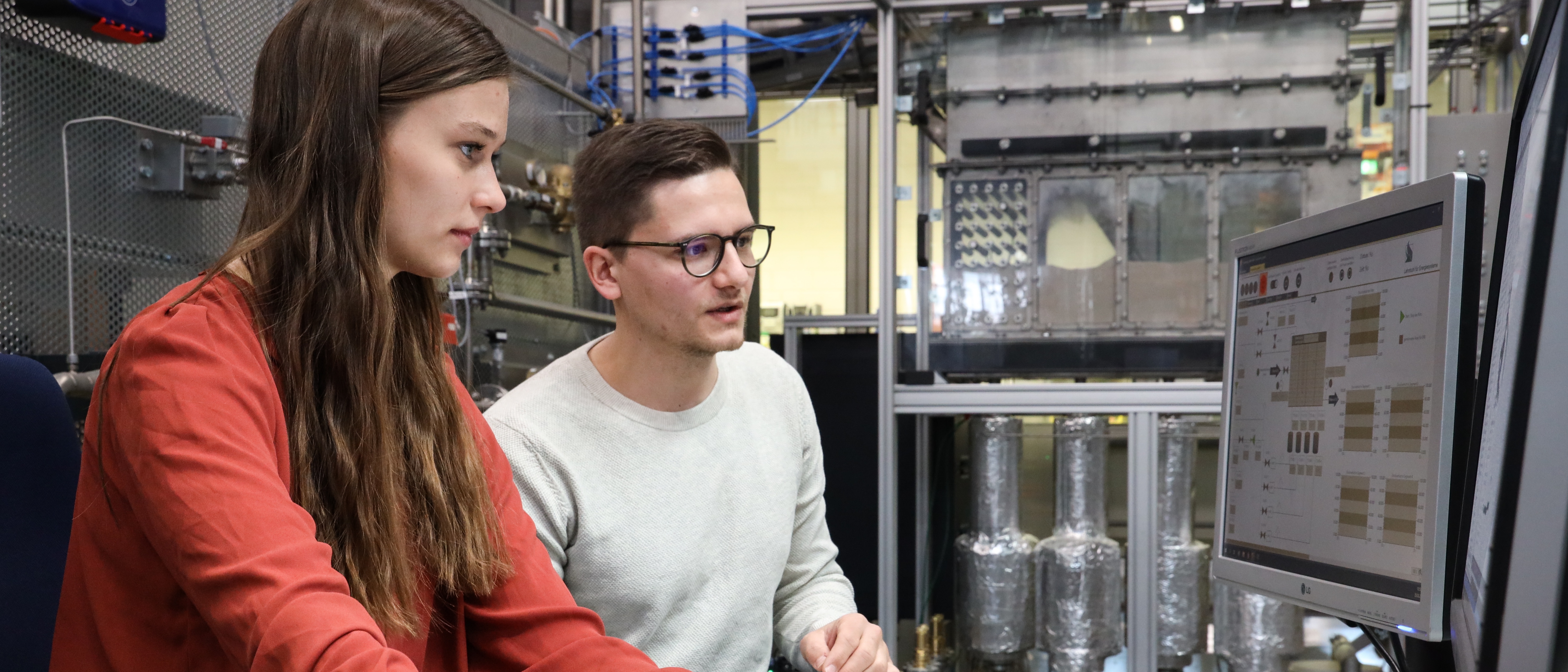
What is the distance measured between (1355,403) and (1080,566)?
1844 millimetres

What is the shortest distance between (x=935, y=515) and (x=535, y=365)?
3.54ft

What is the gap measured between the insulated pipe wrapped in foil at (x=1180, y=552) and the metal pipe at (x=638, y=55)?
151 cm

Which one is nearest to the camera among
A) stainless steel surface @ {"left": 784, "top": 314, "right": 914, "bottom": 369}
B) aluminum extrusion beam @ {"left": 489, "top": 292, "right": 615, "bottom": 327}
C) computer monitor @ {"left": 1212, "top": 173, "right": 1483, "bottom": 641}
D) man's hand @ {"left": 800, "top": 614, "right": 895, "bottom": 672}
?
computer monitor @ {"left": 1212, "top": 173, "right": 1483, "bottom": 641}

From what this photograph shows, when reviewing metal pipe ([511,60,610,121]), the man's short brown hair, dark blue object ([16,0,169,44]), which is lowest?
the man's short brown hair

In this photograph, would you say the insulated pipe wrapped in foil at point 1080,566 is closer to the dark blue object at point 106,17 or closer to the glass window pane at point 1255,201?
the glass window pane at point 1255,201

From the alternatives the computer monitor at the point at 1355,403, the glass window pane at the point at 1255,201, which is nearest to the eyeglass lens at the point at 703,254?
the computer monitor at the point at 1355,403

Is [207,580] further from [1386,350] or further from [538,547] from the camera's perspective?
[1386,350]

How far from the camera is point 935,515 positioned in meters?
2.96

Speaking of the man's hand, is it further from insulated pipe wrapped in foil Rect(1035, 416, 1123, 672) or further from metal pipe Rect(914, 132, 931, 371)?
metal pipe Rect(914, 132, 931, 371)

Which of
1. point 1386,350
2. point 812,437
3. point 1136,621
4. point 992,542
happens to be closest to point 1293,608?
point 1136,621

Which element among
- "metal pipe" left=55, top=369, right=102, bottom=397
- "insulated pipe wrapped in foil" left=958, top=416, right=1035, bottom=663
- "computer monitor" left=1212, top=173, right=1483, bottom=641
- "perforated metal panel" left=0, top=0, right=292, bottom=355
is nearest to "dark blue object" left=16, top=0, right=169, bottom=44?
"perforated metal panel" left=0, top=0, right=292, bottom=355

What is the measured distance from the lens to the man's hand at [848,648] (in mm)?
1107

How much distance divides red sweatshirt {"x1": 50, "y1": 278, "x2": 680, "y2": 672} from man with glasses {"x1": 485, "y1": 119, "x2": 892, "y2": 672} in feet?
1.62

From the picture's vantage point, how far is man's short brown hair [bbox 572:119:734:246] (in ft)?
4.32
